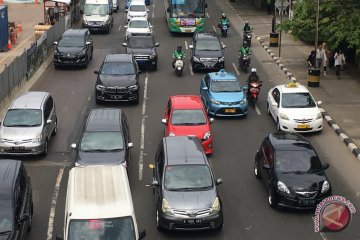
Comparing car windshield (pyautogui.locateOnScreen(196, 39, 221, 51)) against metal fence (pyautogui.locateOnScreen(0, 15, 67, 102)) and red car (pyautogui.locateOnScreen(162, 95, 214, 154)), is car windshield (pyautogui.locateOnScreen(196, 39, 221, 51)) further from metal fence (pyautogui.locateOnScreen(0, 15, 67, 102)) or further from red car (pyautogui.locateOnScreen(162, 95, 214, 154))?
red car (pyautogui.locateOnScreen(162, 95, 214, 154))

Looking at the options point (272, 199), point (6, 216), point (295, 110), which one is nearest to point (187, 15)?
point (295, 110)

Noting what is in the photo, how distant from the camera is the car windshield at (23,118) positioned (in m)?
21.7

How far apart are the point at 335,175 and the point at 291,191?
11.7ft

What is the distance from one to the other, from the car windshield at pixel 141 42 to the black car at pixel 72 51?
2.42 metres

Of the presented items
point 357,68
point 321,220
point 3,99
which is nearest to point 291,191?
point 321,220

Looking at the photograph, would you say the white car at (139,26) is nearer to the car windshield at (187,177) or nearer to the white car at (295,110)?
the white car at (295,110)

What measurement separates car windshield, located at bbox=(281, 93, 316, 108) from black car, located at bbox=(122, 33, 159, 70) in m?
10.7

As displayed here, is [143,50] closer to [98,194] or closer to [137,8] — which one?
[137,8]

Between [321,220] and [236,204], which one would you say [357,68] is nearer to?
[236,204]

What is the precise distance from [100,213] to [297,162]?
681 cm

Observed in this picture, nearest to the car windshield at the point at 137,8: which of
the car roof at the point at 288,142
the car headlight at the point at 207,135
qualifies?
the car headlight at the point at 207,135

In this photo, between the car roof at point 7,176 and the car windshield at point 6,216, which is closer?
the car windshield at point 6,216

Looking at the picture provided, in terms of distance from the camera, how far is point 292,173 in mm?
17734

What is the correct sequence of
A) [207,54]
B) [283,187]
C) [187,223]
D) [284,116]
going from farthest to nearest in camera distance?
[207,54] < [284,116] < [283,187] < [187,223]
